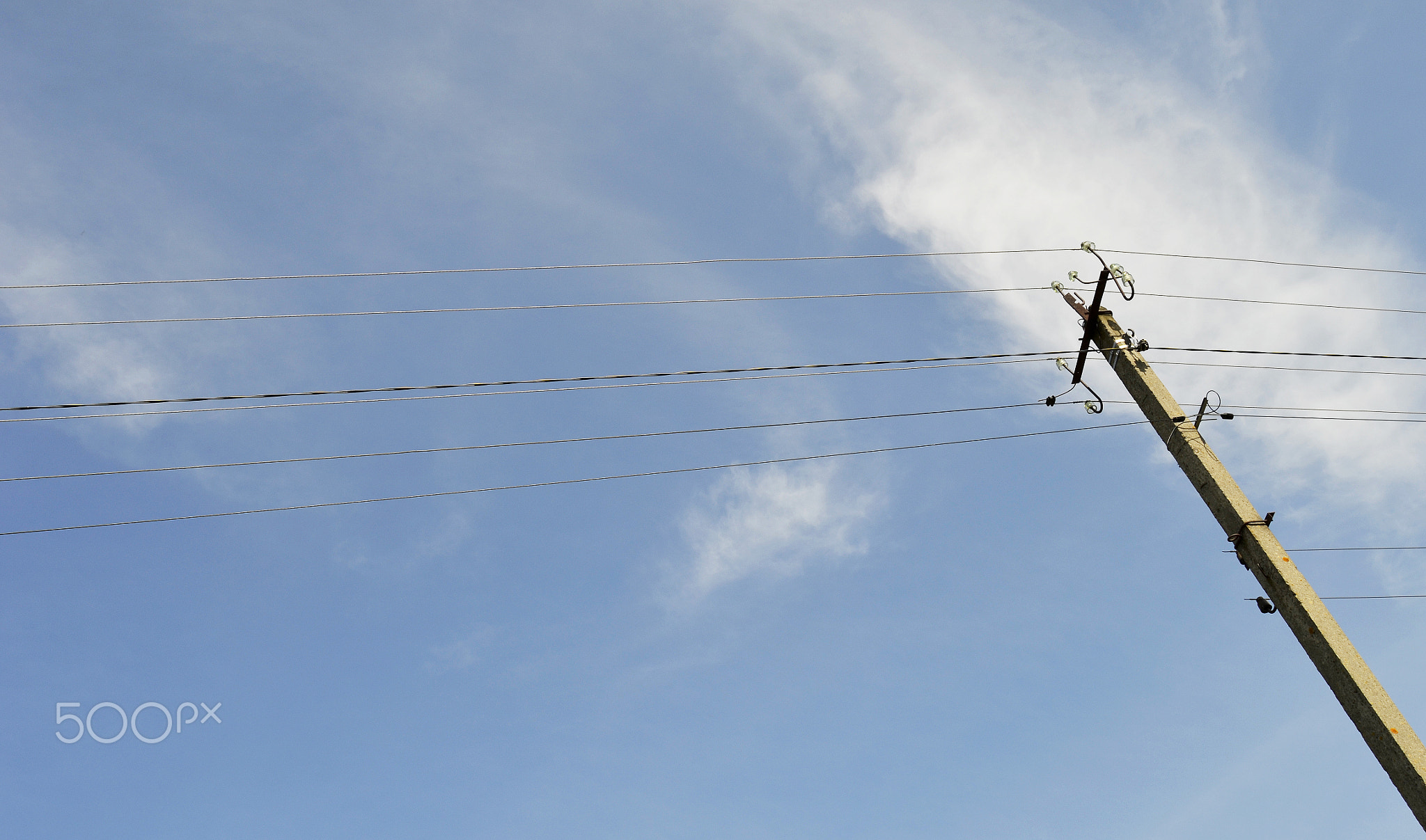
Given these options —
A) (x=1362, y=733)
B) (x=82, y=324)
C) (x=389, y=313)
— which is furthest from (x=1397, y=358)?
(x=82, y=324)

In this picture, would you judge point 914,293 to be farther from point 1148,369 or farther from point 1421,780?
point 1421,780

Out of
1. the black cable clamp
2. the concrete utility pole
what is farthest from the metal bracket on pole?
the black cable clamp

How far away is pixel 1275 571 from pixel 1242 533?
0.49 m

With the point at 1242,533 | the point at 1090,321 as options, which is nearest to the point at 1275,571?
the point at 1242,533

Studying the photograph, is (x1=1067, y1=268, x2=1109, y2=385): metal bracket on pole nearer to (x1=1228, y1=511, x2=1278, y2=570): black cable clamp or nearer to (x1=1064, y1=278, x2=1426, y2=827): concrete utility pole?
(x1=1064, y1=278, x2=1426, y2=827): concrete utility pole

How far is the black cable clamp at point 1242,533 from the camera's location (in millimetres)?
8680

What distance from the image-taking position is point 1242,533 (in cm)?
874

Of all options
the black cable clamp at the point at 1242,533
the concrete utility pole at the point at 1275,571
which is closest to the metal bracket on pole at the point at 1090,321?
the concrete utility pole at the point at 1275,571

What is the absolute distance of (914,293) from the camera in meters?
13.3

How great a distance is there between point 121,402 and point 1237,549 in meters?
11.2

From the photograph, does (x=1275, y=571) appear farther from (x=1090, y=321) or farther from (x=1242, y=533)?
(x=1090, y=321)

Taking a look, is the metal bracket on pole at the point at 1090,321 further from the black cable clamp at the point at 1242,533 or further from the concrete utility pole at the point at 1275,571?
the black cable clamp at the point at 1242,533

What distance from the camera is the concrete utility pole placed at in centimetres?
727

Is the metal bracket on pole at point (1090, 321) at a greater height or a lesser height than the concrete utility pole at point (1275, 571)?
greater
